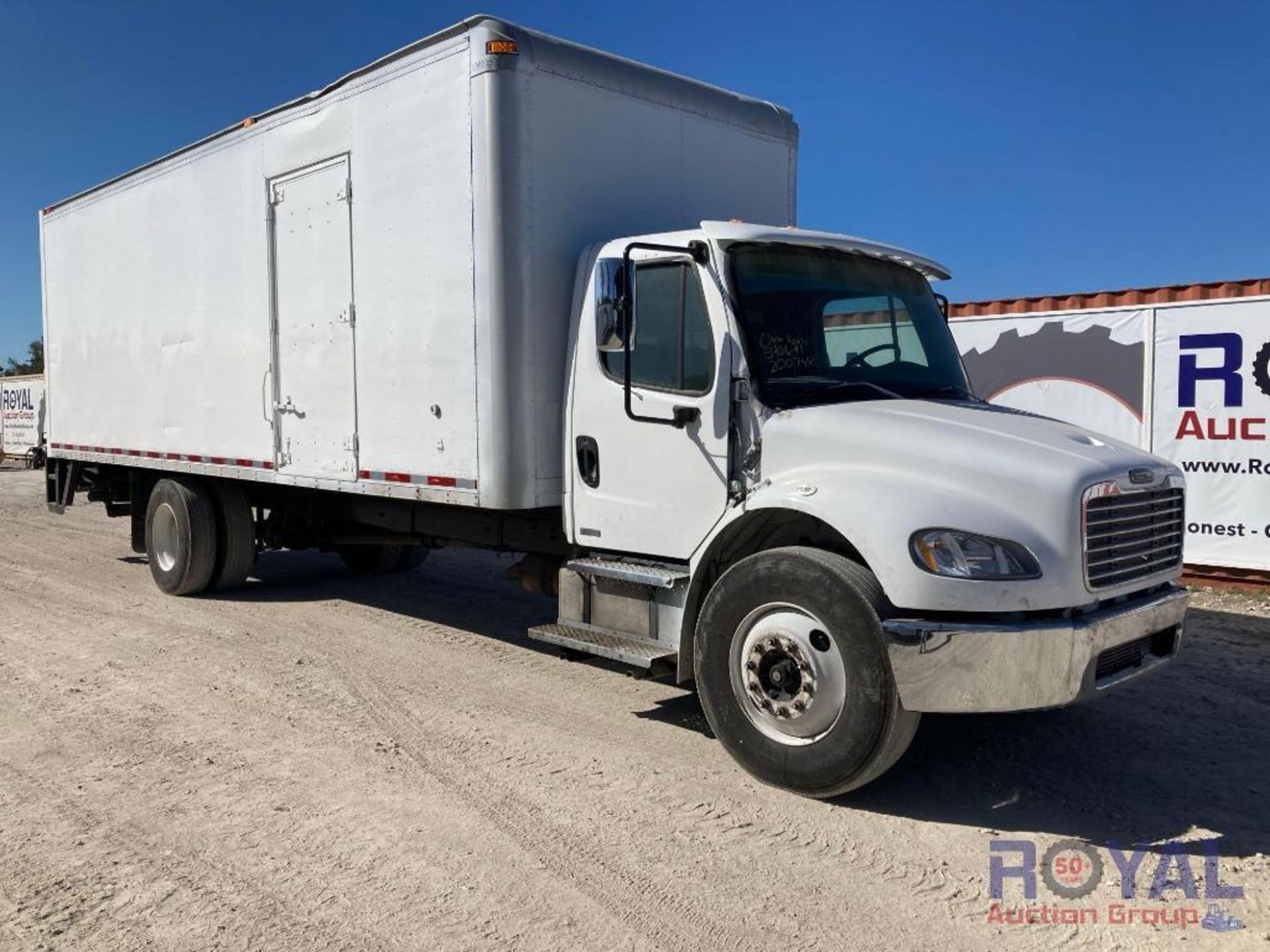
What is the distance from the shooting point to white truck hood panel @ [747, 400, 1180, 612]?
3908 millimetres

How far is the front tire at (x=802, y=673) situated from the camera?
4.06 m

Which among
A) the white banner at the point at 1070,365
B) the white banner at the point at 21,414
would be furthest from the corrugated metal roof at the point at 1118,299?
the white banner at the point at 21,414

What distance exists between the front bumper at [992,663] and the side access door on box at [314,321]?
415 cm

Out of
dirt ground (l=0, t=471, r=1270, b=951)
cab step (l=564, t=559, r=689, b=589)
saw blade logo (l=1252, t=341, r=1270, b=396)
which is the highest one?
saw blade logo (l=1252, t=341, r=1270, b=396)

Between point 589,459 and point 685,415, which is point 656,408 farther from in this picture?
point 589,459

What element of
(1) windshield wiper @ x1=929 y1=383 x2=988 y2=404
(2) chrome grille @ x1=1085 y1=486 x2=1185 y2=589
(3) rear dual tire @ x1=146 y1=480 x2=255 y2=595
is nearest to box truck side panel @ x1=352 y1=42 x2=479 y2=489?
(1) windshield wiper @ x1=929 y1=383 x2=988 y2=404

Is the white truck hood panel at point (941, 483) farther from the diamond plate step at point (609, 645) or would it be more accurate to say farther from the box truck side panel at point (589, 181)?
the box truck side panel at point (589, 181)

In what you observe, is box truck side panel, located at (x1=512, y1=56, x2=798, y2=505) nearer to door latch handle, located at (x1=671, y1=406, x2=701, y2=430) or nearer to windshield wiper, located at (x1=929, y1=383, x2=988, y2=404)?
door latch handle, located at (x1=671, y1=406, x2=701, y2=430)

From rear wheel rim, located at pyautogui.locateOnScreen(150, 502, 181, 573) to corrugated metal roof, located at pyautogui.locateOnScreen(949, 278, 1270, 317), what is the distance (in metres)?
8.49

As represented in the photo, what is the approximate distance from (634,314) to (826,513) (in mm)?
1539

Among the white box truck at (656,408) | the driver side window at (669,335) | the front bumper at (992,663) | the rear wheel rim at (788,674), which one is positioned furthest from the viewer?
the driver side window at (669,335)

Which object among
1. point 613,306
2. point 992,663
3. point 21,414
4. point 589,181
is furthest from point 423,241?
point 21,414

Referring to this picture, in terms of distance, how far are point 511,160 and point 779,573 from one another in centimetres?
272

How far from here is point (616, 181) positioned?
19.3 ft
